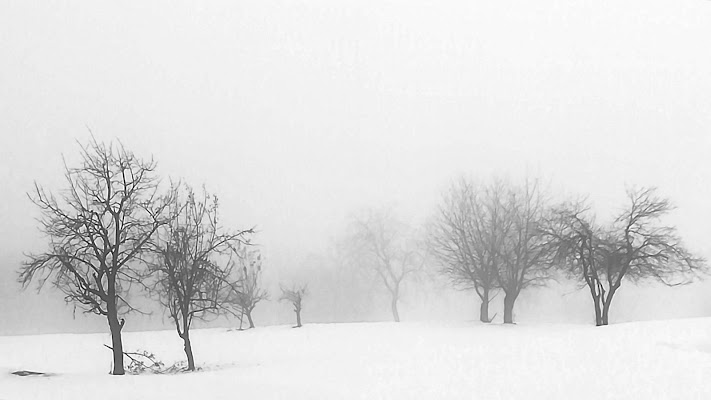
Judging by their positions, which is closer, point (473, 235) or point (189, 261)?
point (189, 261)

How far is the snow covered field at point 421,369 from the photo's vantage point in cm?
711

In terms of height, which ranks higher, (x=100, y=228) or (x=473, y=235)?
(x=100, y=228)

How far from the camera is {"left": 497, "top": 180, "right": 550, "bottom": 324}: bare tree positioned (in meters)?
18.4

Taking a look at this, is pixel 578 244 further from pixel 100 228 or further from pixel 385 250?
pixel 100 228

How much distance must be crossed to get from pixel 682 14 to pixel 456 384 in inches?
1396

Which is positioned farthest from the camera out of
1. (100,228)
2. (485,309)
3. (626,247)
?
(485,309)

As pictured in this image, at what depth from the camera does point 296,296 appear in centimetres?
2231

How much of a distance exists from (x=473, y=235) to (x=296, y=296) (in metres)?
7.35

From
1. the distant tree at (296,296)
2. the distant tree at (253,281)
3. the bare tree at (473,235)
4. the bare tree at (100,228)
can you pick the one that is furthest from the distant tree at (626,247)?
the distant tree at (253,281)

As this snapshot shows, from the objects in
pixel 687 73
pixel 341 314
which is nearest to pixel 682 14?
pixel 687 73

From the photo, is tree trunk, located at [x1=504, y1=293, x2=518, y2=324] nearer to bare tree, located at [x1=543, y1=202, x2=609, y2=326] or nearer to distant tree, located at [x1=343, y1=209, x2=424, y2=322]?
bare tree, located at [x1=543, y1=202, x2=609, y2=326]

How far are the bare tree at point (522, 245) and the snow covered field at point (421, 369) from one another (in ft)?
14.3

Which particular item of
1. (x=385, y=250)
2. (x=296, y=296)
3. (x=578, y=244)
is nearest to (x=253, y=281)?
(x=296, y=296)

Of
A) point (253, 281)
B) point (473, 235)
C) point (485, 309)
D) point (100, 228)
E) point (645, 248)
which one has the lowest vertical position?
point (485, 309)
